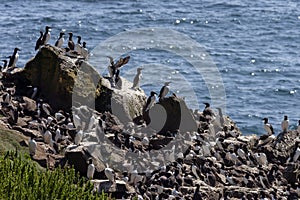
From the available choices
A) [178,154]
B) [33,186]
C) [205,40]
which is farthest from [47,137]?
[205,40]

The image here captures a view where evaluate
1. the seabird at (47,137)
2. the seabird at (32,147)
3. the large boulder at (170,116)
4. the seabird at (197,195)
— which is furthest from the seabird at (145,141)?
the seabird at (32,147)

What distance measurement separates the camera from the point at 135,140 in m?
32.2

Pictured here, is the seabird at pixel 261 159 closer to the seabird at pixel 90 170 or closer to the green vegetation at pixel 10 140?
the seabird at pixel 90 170

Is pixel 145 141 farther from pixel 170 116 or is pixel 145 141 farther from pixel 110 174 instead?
pixel 110 174

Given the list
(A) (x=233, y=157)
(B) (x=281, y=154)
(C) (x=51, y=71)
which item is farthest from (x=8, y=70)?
(B) (x=281, y=154)

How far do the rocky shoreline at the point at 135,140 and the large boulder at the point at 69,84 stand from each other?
0.04m

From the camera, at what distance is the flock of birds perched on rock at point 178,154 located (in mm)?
28891

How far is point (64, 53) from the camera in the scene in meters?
33.8

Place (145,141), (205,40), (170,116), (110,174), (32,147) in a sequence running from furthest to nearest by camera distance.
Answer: (205,40) < (170,116) < (145,141) < (32,147) < (110,174)

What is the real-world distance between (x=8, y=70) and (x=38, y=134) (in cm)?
586

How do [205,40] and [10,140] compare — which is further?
[205,40]

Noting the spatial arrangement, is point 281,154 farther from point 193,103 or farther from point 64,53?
point 193,103

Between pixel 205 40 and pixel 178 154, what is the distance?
4098 centimetres

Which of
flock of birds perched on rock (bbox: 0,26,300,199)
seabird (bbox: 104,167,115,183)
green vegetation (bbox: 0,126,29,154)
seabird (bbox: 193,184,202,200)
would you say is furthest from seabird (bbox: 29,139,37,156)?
seabird (bbox: 193,184,202,200)
